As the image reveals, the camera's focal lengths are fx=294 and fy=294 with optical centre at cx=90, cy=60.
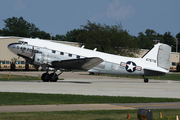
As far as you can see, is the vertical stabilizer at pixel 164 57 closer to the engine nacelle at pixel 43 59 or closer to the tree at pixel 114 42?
the engine nacelle at pixel 43 59

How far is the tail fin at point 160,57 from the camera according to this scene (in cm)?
3709

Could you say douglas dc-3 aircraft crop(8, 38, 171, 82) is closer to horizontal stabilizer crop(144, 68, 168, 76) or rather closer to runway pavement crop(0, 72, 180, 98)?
horizontal stabilizer crop(144, 68, 168, 76)

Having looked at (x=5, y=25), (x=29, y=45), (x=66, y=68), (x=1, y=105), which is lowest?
(x=1, y=105)

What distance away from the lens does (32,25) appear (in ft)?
600

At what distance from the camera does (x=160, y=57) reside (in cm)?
3741

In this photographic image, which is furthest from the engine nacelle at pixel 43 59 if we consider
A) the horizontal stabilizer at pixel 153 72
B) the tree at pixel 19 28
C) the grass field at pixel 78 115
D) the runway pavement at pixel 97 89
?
the tree at pixel 19 28

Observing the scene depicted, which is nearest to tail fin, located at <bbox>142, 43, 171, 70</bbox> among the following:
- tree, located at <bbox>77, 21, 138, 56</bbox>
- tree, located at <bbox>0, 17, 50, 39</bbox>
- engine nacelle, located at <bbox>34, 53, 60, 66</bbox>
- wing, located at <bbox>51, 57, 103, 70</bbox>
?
wing, located at <bbox>51, 57, 103, 70</bbox>

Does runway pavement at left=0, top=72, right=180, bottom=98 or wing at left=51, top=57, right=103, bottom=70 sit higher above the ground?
wing at left=51, top=57, right=103, bottom=70

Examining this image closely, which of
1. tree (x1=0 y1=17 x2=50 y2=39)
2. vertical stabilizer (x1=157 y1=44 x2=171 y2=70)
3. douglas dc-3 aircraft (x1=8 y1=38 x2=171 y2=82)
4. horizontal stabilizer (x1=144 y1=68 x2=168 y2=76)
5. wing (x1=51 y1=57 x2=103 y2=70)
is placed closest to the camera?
wing (x1=51 y1=57 x2=103 y2=70)

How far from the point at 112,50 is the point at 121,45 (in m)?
6.26

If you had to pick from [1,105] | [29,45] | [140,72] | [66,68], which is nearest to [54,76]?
[66,68]

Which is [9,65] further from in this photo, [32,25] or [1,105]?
[32,25]

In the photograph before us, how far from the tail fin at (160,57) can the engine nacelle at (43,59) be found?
1218cm

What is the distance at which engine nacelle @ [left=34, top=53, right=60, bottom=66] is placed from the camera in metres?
33.0
